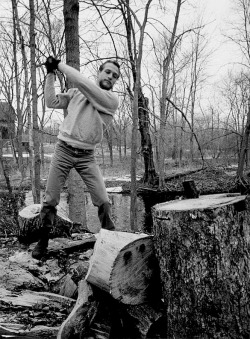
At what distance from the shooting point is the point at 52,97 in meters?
3.07

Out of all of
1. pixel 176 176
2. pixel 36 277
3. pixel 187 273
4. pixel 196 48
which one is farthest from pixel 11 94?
pixel 187 273

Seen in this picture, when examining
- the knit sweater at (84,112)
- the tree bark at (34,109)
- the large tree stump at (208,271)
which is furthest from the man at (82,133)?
the tree bark at (34,109)

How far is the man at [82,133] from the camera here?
3.00 m

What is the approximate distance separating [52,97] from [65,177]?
2.68ft

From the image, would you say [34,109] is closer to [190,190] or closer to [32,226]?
[32,226]

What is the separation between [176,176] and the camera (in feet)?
65.5

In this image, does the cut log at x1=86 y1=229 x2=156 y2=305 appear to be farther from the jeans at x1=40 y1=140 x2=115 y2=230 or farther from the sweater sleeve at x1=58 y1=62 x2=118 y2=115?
the sweater sleeve at x1=58 y1=62 x2=118 y2=115

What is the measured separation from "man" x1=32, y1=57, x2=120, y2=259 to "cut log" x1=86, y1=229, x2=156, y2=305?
0.97 metres

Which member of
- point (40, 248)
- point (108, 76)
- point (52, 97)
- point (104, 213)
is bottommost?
point (40, 248)

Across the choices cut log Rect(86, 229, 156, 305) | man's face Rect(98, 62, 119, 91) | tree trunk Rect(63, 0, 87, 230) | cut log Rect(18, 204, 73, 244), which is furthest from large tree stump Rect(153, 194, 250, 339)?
tree trunk Rect(63, 0, 87, 230)

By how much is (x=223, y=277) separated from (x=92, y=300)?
911 mm

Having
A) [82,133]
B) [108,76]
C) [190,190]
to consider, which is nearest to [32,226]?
[82,133]

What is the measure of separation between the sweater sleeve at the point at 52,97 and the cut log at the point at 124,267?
152 cm

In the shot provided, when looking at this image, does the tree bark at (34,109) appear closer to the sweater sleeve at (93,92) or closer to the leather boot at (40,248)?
the leather boot at (40,248)
